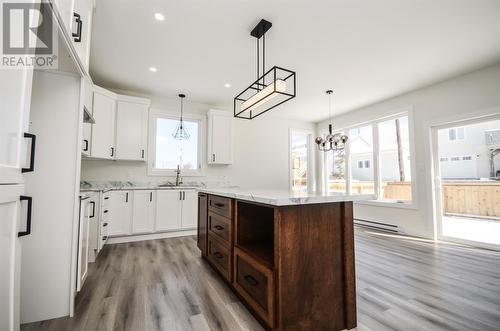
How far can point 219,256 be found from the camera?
7.31 ft

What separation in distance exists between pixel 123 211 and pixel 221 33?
3048 millimetres

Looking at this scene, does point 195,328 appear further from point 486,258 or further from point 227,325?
point 486,258

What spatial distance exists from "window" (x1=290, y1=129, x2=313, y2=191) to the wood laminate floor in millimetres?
3287

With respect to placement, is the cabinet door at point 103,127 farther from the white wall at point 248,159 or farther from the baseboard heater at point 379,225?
the baseboard heater at point 379,225

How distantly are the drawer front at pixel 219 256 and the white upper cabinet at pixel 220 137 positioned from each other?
98.7 inches

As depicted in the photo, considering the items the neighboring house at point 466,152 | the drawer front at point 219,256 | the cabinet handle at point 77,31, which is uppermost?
the cabinet handle at point 77,31

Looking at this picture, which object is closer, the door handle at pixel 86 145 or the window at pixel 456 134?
the door handle at pixel 86 145

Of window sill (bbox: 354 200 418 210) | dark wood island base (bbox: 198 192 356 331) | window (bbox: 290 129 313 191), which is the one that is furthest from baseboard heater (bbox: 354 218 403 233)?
dark wood island base (bbox: 198 192 356 331)

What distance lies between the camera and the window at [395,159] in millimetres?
4465

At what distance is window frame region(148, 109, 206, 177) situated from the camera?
448 centimetres

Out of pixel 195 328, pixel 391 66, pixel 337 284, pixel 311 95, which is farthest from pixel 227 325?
pixel 311 95

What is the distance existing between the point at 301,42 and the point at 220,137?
257 centimetres

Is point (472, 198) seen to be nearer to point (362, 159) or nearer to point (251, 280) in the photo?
point (362, 159)

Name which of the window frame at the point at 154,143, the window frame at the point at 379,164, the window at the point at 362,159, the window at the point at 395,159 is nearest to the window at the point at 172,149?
the window frame at the point at 154,143
